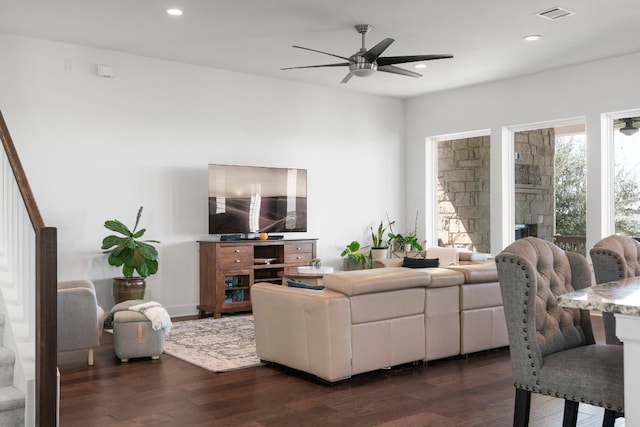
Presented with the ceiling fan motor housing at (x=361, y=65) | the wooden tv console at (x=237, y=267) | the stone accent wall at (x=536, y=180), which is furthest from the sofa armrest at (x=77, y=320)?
the stone accent wall at (x=536, y=180)

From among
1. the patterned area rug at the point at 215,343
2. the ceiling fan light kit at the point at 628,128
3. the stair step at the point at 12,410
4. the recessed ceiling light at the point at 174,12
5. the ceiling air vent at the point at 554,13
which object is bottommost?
the patterned area rug at the point at 215,343

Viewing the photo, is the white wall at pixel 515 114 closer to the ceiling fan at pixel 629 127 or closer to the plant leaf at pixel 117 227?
the ceiling fan at pixel 629 127

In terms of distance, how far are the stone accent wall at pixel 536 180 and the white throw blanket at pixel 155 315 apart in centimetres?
528

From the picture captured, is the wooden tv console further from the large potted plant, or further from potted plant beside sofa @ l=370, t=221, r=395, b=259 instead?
potted plant beside sofa @ l=370, t=221, r=395, b=259

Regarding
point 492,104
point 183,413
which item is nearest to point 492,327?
point 183,413

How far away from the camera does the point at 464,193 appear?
939cm

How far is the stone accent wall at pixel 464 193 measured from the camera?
9.02 meters

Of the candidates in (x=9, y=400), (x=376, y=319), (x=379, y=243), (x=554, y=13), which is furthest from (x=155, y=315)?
(x=379, y=243)

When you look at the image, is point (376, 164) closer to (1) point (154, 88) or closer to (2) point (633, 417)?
(1) point (154, 88)

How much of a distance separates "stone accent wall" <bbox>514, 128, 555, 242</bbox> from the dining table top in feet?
20.8

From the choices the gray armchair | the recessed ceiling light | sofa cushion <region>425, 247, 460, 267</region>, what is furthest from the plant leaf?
sofa cushion <region>425, 247, 460, 267</region>

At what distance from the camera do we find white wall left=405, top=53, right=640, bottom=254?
7441mm

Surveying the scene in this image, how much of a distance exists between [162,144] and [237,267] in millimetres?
1698

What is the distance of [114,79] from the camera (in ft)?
23.0
